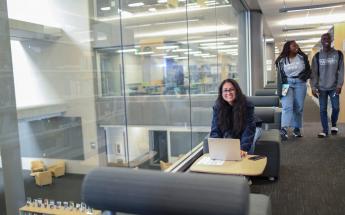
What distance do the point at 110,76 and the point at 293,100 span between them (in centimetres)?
336

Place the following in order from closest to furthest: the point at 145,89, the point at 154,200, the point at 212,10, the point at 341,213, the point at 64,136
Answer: the point at 154,200, the point at 341,213, the point at 64,136, the point at 145,89, the point at 212,10

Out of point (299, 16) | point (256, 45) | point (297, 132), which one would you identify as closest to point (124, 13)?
point (297, 132)

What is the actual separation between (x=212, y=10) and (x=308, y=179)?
325 centimetres

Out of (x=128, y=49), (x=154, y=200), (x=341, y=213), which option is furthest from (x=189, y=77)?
(x=154, y=200)

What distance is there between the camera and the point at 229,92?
122 inches

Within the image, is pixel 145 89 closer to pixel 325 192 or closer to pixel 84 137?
pixel 84 137

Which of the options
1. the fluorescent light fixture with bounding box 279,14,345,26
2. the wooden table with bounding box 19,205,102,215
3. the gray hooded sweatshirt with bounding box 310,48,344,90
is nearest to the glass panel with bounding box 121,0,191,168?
the wooden table with bounding box 19,205,102,215

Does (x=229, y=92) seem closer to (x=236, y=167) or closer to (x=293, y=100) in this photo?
(x=236, y=167)

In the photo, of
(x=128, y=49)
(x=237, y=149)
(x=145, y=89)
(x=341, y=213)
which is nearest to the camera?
(x=237, y=149)

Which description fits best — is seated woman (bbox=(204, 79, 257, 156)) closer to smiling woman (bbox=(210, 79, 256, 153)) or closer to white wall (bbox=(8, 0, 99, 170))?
smiling woman (bbox=(210, 79, 256, 153))

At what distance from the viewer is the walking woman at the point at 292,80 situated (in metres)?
5.25

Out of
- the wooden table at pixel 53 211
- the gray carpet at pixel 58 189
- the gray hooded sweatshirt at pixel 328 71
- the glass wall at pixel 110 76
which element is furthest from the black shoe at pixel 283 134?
the wooden table at pixel 53 211

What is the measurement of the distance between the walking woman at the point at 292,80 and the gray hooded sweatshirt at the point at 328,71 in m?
0.26

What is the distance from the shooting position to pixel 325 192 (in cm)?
316
